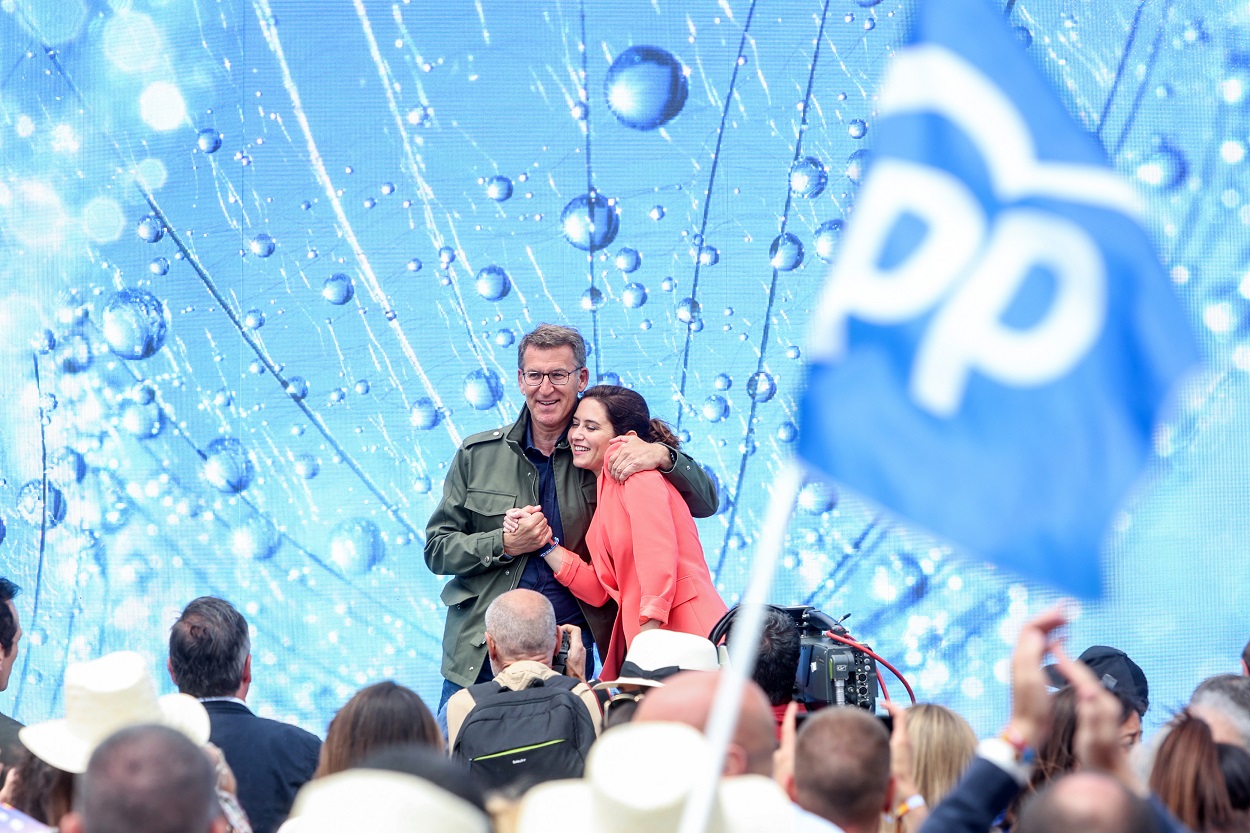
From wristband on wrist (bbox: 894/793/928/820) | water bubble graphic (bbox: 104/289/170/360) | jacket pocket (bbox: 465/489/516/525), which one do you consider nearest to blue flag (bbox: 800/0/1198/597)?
wristband on wrist (bbox: 894/793/928/820)

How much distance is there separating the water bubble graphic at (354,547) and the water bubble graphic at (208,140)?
146 centimetres

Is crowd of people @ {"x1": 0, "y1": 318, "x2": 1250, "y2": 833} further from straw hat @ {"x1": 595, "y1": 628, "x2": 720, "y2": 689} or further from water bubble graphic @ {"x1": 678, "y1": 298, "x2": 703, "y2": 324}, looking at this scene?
water bubble graphic @ {"x1": 678, "y1": 298, "x2": 703, "y2": 324}

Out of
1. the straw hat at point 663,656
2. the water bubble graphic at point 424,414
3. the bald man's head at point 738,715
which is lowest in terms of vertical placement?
the straw hat at point 663,656

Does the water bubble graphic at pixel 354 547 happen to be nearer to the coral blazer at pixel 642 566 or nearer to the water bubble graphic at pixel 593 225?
the water bubble graphic at pixel 593 225

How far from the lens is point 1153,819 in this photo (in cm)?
156

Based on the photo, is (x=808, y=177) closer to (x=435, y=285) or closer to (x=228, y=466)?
(x=435, y=285)

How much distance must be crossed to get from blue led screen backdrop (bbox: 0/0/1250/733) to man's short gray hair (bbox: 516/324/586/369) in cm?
125

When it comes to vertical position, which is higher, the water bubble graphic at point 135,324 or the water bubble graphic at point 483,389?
the water bubble graphic at point 135,324

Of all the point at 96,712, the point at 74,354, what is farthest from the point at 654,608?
the point at 74,354

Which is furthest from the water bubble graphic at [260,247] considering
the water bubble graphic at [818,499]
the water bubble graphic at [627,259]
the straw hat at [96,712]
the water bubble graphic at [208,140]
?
the straw hat at [96,712]

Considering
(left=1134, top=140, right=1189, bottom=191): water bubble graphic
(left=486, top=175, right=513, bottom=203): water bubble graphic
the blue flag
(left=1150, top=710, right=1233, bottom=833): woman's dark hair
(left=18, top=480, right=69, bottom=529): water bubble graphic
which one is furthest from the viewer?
(left=1134, top=140, right=1189, bottom=191): water bubble graphic

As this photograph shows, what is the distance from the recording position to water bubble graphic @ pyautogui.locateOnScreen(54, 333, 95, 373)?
17.0 ft

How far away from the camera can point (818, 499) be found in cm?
544

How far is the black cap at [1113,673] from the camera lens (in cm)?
362
